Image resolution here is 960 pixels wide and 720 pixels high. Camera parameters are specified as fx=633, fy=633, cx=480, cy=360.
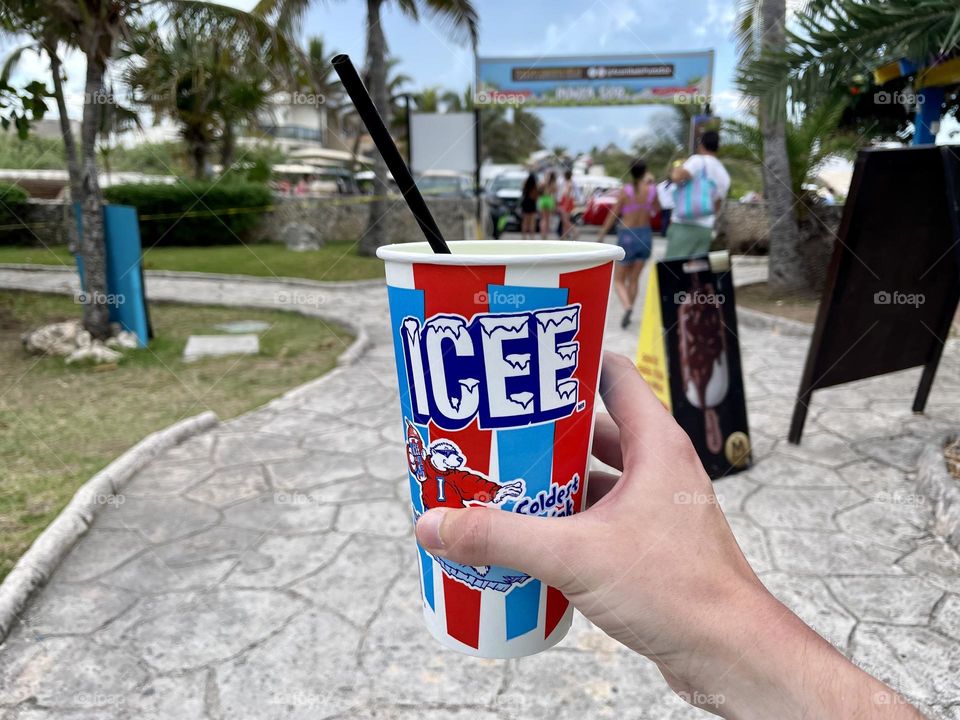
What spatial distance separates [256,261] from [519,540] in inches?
531

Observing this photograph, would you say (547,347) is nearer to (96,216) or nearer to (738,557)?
(738,557)

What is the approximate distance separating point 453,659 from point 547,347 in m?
1.63

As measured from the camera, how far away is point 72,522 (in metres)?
2.99

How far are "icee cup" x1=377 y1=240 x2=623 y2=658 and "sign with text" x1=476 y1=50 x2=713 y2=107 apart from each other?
1236cm

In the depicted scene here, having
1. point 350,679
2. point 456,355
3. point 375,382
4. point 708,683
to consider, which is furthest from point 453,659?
point 375,382

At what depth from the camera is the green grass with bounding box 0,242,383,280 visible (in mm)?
11773

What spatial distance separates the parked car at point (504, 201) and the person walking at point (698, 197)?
340 inches

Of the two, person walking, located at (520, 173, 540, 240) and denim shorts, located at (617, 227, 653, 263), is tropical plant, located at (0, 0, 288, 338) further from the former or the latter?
person walking, located at (520, 173, 540, 240)

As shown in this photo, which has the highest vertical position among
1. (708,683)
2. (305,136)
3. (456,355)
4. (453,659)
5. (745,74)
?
(305,136)

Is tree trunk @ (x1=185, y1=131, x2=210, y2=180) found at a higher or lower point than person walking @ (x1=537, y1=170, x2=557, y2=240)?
higher

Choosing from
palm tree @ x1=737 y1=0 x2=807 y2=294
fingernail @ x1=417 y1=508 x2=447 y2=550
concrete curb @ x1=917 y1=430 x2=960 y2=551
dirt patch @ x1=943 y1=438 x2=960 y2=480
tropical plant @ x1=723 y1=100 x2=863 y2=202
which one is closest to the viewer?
fingernail @ x1=417 y1=508 x2=447 y2=550

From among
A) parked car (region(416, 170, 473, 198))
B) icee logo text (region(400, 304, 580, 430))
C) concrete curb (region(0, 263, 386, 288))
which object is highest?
parked car (region(416, 170, 473, 198))

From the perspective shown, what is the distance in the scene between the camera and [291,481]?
365 centimetres

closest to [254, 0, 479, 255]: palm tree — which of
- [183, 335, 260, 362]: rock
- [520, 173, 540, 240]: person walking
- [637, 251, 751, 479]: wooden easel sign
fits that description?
[520, 173, 540, 240]: person walking
